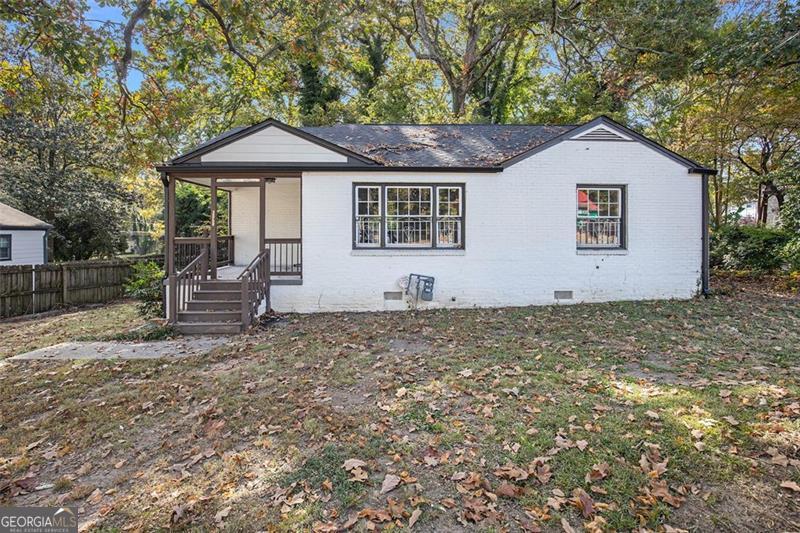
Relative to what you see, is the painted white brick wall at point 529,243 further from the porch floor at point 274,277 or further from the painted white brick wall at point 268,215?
the painted white brick wall at point 268,215

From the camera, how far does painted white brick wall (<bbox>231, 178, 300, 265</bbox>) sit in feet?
42.6

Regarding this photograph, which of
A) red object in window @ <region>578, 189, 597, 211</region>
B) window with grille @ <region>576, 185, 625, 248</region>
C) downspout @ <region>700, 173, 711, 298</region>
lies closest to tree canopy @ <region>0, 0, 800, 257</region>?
downspout @ <region>700, 173, 711, 298</region>

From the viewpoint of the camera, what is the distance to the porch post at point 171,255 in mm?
9039

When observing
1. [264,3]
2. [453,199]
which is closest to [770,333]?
[453,199]

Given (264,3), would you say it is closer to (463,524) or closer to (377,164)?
(377,164)

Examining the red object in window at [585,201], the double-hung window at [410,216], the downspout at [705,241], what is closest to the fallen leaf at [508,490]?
the double-hung window at [410,216]

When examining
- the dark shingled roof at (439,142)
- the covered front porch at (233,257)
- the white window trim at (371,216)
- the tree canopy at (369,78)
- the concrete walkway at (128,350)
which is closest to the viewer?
the concrete walkway at (128,350)

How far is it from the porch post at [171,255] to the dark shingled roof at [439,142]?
389cm

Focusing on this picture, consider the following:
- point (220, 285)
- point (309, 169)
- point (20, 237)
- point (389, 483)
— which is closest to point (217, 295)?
point (220, 285)

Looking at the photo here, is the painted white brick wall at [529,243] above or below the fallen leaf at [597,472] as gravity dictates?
above

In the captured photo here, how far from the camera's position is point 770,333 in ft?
25.0

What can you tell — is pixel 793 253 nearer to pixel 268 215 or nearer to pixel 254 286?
pixel 254 286

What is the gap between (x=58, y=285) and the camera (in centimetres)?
1370

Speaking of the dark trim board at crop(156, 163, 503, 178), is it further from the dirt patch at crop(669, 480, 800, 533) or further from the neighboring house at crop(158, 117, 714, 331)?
the dirt patch at crop(669, 480, 800, 533)
